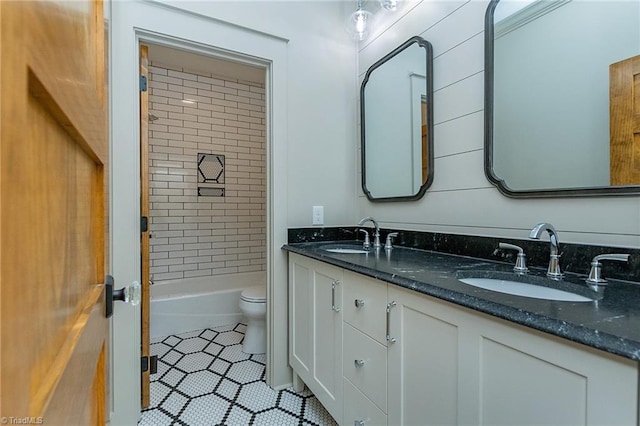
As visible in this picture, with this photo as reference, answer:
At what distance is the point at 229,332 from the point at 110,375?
1.24m

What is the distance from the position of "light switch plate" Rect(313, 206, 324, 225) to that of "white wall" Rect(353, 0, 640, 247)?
518 mm

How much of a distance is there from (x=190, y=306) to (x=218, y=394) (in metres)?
1.10

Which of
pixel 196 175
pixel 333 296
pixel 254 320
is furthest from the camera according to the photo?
pixel 196 175

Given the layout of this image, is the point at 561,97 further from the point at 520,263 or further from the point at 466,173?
the point at 520,263

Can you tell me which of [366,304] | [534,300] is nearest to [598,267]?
[534,300]

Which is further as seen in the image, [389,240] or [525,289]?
[389,240]

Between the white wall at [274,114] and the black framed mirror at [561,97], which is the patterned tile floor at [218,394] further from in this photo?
the black framed mirror at [561,97]

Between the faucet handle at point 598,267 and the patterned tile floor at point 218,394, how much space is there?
4.38 ft

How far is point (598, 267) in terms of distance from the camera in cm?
92

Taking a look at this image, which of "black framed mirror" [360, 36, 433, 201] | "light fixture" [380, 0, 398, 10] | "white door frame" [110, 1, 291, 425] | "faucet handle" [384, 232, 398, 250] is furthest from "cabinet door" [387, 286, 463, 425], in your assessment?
"light fixture" [380, 0, 398, 10]

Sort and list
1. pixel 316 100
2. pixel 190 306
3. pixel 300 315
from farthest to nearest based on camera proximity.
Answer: pixel 190 306 < pixel 316 100 < pixel 300 315

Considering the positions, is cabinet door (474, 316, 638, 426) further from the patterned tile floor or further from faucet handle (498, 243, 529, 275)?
the patterned tile floor

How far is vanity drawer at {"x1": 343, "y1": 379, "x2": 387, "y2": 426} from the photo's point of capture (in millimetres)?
1112

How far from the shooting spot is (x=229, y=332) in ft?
8.84
